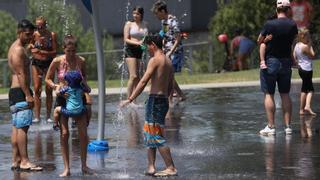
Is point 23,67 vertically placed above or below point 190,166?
above

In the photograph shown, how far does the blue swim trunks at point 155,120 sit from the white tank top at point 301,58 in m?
5.07

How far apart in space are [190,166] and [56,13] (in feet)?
67.8

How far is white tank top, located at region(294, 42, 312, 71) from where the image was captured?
1502 centimetres

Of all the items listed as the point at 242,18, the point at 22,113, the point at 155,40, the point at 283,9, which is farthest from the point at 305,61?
the point at 242,18

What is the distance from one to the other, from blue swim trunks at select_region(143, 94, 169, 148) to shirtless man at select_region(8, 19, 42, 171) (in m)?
1.38

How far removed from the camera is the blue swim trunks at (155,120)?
407 inches

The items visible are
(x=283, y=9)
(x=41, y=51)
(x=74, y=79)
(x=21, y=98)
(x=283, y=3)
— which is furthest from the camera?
(x=41, y=51)

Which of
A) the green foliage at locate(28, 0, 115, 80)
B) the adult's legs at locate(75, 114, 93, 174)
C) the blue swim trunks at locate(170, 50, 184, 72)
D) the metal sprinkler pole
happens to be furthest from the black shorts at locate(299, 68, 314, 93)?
the green foliage at locate(28, 0, 115, 80)

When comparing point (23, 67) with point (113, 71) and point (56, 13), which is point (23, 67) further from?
point (56, 13)

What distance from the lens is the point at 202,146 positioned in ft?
40.8

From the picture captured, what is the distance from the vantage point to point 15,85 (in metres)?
11.0

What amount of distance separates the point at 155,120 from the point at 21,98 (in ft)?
5.29

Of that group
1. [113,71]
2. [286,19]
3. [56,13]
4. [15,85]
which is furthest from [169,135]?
[56,13]

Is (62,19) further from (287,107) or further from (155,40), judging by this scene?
(155,40)
